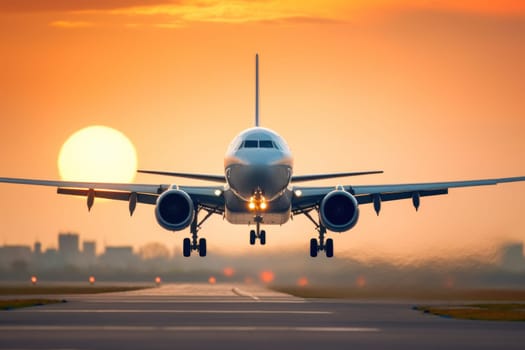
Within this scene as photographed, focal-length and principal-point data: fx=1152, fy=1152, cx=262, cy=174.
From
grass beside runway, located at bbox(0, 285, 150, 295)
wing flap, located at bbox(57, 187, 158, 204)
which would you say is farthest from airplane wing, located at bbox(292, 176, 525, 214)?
grass beside runway, located at bbox(0, 285, 150, 295)

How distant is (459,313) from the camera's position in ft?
158

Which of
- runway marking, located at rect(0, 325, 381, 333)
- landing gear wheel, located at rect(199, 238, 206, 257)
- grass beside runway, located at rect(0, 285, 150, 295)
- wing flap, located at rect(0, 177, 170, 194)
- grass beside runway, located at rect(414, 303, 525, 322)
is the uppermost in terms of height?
wing flap, located at rect(0, 177, 170, 194)

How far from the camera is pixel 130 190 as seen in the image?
211 feet

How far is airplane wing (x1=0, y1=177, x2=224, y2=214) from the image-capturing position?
6294 centimetres

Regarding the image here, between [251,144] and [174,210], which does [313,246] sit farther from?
[251,144]

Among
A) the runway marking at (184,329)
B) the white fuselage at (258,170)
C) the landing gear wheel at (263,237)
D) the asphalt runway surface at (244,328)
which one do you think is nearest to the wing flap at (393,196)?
the landing gear wheel at (263,237)

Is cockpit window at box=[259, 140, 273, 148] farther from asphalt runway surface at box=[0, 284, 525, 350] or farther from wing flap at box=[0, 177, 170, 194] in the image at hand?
wing flap at box=[0, 177, 170, 194]

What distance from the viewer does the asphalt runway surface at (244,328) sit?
31.9 meters

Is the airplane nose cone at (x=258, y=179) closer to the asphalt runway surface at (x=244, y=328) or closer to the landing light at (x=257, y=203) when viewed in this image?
the landing light at (x=257, y=203)

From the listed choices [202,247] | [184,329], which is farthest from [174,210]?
[184,329]

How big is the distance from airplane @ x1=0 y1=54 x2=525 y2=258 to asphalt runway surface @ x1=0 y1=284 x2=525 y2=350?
21.5 ft

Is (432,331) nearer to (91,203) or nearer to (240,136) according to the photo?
(240,136)

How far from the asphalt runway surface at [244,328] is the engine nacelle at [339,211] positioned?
8.24 metres

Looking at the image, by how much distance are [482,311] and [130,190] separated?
74.7 ft
